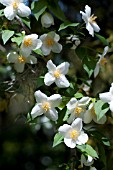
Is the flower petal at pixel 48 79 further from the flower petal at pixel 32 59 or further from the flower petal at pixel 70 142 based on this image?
the flower petal at pixel 70 142

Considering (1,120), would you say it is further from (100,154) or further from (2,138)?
(100,154)

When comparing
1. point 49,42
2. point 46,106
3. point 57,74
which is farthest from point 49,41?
point 46,106

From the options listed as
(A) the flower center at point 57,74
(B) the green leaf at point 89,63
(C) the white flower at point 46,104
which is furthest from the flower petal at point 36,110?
(B) the green leaf at point 89,63

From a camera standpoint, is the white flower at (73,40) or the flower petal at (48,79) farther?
the white flower at (73,40)

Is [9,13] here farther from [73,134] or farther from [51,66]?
[73,134]

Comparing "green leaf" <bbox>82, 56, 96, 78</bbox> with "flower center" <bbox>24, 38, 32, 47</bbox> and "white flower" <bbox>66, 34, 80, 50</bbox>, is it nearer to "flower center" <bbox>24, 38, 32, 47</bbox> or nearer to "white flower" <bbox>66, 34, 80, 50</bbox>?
"white flower" <bbox>66, 34, 80, 50</bbox>

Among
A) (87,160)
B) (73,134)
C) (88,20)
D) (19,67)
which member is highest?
(88,20)

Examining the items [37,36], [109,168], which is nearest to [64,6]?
[109,168]
